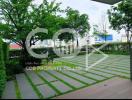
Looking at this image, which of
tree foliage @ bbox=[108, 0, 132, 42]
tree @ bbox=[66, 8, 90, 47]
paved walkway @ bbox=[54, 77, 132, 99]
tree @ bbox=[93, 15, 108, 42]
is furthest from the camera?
tree @ bbox=[93, 15, 108, 42]

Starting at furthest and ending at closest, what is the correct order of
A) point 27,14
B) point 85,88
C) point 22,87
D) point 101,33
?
point 101,33
point 27,14
point 22,87
point 85,88

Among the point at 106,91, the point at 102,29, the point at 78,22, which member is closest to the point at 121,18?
the point at 78,22

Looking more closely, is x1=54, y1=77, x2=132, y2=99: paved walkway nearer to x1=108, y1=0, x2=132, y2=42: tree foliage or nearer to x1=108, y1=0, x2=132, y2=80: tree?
x1=108, y1=0, x2=132, y2=80: tree

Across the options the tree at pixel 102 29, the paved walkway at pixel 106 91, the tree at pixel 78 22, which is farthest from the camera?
the tree at pixel 102 29

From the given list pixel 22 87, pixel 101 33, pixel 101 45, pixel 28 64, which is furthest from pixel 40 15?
pixel 101 33

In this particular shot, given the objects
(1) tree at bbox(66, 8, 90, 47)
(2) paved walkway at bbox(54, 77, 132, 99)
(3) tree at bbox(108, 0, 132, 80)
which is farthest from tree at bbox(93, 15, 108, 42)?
(2) paved walkway at bbox(54, 77, 132, 99)

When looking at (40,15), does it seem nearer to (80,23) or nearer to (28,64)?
(28,64)

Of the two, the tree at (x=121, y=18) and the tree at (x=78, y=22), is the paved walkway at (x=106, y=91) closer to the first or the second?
the tree at (x=121, y=18)

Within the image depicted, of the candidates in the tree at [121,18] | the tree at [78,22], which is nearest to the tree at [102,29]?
the tree at [78,22]

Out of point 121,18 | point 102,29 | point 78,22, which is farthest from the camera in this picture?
point 102,29

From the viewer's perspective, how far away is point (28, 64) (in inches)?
389

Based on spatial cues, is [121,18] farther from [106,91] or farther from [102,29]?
[106,91]

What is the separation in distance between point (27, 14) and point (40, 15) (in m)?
0.68

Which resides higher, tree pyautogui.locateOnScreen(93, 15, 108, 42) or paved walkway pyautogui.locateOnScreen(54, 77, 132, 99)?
tree pyautogui.locateOnScreen(93, 15, 108, 42)
